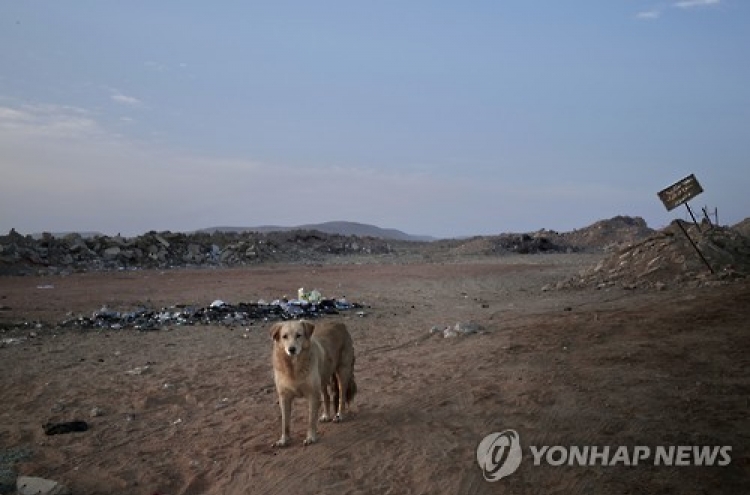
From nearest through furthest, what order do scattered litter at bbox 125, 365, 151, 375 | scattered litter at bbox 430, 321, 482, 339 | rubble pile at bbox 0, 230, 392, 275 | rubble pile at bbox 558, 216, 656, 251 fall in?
scattered litter at bbox 125, 365, 151, 375
scattered litter at bbox 430, 321, 482, 339
rubble pile at bbox 0, 230, 392, 275
rubble pile at bbox 558, 216, 656, 251

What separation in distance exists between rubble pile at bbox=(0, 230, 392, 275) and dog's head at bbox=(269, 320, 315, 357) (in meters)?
20.6

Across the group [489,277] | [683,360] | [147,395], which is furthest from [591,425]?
[489,277]

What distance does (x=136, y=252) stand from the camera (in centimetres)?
2842

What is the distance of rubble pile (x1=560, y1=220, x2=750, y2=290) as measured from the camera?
14.8 m

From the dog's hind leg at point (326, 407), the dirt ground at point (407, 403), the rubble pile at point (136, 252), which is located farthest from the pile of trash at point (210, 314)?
the rubble pile at point (136, 252)

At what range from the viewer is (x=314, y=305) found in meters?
14.6

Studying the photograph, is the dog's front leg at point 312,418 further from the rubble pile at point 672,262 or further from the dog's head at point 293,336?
the rubble pile at point 672,262

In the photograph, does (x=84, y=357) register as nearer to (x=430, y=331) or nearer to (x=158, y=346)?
(x=158, y=346)

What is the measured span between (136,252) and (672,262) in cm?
2230

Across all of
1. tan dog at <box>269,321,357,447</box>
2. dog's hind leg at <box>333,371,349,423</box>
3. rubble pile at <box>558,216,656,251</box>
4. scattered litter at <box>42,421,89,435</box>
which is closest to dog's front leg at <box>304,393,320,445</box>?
tan dog at <box>269,321,357,447</box>

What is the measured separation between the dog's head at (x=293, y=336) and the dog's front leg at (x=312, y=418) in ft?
1.63

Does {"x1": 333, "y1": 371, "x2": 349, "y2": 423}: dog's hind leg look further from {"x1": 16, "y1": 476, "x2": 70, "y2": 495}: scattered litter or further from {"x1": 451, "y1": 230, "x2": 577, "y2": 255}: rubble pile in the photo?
{"x1": 451, "y1": 230, "x2": 577, "y2": 255}: rubble pile

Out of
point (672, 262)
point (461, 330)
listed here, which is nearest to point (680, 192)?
point (672, 262)

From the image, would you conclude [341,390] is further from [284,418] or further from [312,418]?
[284,418]
